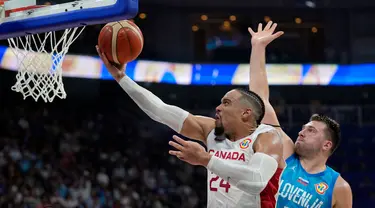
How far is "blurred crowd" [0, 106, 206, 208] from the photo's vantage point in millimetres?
9312

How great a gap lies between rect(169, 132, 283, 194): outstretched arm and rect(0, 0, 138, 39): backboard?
0.86 metres

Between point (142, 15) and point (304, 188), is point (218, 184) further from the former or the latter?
point (142, 15)

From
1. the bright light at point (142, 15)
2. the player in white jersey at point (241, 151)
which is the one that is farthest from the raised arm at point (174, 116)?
the bright light at point (142, 15)

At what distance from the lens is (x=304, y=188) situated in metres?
3.47

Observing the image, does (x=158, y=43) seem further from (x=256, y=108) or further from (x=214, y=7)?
(x=256, y=108)

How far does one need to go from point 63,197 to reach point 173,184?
287 centimetres

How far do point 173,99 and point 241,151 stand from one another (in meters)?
11.0

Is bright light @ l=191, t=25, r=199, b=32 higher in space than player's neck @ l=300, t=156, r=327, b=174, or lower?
higher

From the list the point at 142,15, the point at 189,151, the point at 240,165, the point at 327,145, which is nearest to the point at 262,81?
the point at 327,145

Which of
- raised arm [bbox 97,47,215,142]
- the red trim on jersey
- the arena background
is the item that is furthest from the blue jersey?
the arena background

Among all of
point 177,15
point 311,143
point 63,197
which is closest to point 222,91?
point 177,15

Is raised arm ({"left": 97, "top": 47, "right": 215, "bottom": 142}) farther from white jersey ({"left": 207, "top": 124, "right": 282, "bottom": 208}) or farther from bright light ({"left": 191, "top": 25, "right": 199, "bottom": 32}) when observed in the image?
bright light ({"left": 191, "top": 25, "right": 199, "bottom": 32})

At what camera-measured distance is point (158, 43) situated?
14.2 m

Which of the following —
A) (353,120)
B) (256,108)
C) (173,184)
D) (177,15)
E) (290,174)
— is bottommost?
(173,184)
